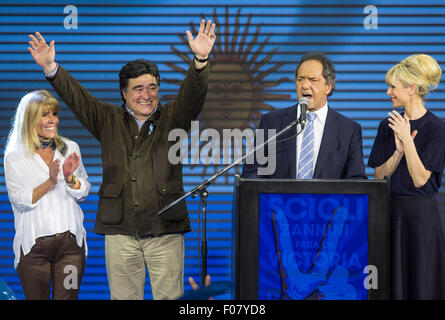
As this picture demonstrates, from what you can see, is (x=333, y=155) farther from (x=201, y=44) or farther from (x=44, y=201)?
(x=44, y=201)

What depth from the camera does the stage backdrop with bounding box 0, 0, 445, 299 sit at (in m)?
5.88

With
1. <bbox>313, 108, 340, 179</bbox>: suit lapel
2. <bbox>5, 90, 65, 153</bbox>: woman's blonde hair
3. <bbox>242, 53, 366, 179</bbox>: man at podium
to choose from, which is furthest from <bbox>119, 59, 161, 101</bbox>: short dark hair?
<bbox>313, 108, 340, 179</bbox>: suit lapel

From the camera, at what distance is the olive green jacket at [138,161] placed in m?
4.36

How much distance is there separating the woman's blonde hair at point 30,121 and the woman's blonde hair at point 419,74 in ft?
8.47

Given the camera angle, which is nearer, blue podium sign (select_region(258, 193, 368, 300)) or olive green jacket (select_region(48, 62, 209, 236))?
blue podium sign (select_region(258, 193, 368, 300))

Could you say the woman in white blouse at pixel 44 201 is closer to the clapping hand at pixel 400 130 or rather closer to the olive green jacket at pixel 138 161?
the olive green jacket at pixel 138 161

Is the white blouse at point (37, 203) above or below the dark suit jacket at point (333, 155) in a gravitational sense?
below

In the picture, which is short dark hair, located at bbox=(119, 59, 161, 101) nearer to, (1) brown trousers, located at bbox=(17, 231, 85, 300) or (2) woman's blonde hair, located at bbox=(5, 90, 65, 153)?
(2) woman's blonde hair, located at bbox=(5, 90, 65, 153)

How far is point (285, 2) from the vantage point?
5875 millimetres

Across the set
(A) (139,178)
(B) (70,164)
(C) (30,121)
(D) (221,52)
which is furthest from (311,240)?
(D) (221,52)

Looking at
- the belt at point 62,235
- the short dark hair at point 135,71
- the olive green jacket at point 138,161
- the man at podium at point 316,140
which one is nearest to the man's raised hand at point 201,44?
the olive green jacket at point 138,161

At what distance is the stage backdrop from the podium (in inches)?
105

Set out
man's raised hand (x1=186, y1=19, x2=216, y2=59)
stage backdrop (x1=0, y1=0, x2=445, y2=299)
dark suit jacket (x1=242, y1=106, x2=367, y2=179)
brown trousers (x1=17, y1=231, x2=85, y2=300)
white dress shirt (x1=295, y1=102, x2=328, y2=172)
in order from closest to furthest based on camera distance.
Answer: dark suit jacket (x1=242, y1=106, x2=367, y2=179) < white dress shirt (x1=295, y1=102, x2=328, y2=172) < man's raised hand (x1=186, y1=19, x2=216, y2=59) < brown trousers (x1=17, y1=231, x2=85, y2=300) < stage backdrop (x1=0, y1=0, x2=445, y2=299)

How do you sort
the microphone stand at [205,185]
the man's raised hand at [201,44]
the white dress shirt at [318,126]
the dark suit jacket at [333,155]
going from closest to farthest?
the microphone stand at [205,185] → the dark suit jacket at [333,155] → the white dress shirt at [318,126] → the man's raised hand at [201,44]
